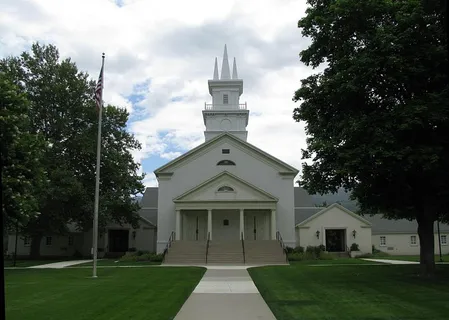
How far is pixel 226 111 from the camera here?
51.6 metres

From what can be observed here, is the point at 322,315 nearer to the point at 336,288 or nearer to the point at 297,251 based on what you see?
the point at 336,288

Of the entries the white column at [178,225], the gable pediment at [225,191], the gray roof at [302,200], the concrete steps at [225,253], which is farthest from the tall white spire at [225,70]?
the concrete steps at [225,253]

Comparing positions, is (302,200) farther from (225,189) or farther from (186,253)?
(186,253)

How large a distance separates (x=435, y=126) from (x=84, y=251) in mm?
36989

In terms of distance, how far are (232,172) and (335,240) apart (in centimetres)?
1200

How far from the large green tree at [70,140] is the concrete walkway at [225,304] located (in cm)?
2186

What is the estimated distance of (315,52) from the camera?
19.1m

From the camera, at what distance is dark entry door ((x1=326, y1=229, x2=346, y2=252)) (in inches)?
1715

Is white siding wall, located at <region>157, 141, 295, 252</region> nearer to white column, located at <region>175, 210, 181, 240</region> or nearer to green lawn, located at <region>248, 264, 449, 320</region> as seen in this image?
white column, located at <region>175, 210, 181, 240</region>

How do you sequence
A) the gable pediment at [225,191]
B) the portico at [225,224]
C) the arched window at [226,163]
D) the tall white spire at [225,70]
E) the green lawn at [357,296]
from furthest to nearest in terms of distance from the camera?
the tall white spire at [225,70] → the arched window at [226,163] → the portico at [225,224] → the gable pediment at [225,191] → the green lawn at [357,296]

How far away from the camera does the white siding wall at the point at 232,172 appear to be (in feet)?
129

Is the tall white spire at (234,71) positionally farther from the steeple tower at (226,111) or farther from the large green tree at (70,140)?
the large green tree at (70,140)

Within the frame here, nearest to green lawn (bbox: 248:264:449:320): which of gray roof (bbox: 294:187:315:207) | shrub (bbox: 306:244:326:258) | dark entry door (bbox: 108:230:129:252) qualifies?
shrub (bbox: 306:244:326:258)

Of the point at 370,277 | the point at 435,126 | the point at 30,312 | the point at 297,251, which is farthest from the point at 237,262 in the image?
the point at 30,312
